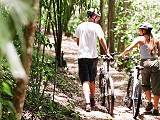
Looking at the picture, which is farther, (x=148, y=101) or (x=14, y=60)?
(x=148, y=101)

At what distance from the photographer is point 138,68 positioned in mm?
7707

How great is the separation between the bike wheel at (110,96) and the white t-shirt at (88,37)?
2.09ft

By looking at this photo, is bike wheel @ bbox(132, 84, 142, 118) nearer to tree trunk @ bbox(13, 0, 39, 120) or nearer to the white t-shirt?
the white t-shirt

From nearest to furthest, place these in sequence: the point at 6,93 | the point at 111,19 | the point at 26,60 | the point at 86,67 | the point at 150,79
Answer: the point at 26,60 → the point at 6,93 → the point at 86,67 → the point at 150,79 → the point at 111,19

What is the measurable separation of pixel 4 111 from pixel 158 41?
4118 mm

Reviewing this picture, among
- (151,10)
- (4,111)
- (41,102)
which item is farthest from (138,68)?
(151,10)

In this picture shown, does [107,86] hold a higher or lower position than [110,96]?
higher

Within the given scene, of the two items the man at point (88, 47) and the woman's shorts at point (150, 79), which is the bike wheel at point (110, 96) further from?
the woman's shorts at point (150, 79)

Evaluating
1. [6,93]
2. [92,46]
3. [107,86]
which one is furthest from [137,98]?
[6,93]

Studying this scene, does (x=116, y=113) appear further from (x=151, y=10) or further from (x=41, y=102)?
(x=151, y=10)

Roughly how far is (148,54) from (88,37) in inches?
50.4

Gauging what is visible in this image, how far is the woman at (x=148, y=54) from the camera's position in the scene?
766cm

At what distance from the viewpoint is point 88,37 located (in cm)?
767

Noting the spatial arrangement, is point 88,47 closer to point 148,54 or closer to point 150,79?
point 148,54
